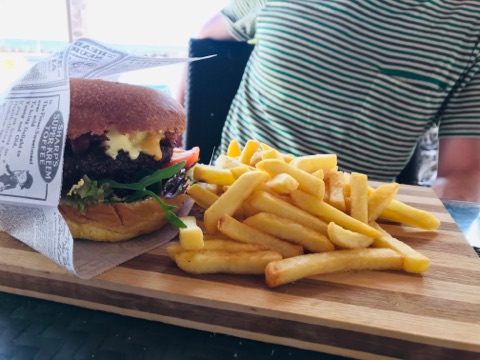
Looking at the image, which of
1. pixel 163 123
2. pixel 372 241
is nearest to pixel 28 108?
pixel 163 123

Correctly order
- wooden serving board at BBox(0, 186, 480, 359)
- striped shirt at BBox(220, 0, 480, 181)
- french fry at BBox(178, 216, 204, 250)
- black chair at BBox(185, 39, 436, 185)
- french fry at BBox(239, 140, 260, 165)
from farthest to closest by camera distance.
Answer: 1. black chair at BBox(185, 39, 436, 185)
2. striped shirt at BBox(220, 0, 480, 181)
3. french fry at BBox(239, 140, 260, 165)
4. french fry at BBox(178, 216, 204, 250)
5. wooden serving board at BBox(0, 186, 480, 359)

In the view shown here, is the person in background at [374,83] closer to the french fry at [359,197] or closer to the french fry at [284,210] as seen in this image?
the french fry at [359,197]

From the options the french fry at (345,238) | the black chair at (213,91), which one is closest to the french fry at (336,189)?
the french fry at (345,238)

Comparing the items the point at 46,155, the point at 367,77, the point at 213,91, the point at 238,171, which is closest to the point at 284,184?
the point at 238,171

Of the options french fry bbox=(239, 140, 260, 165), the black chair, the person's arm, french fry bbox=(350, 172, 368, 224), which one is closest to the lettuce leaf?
french fry bbox=(239, 140, 260, 165)

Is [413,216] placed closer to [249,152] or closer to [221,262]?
[249,152]

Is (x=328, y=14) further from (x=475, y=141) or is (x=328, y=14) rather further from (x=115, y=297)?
(x=115, y=297)

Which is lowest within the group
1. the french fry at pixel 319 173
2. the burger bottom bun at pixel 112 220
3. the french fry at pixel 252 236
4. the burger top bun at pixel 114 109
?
the burger bottom bun at pixel 112 220

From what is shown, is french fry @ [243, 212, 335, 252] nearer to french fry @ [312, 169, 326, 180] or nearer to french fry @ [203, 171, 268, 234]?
french fry @ [203, 171, 268, 234]
